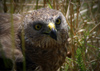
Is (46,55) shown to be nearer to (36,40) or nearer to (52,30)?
(36,40)

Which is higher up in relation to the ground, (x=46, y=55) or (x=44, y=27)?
(x=44, y=27)

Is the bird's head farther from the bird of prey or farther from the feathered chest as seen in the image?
the feathered chest

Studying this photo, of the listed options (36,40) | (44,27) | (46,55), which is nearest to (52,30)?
(44,27)

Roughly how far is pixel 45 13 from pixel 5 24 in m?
0.58

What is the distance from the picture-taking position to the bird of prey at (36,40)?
5.53ft

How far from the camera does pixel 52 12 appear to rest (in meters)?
1.80

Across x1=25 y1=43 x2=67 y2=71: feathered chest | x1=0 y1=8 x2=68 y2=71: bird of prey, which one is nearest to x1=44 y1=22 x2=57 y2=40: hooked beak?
x1=0 y1=8 x2=68 y2=71: bird of prey

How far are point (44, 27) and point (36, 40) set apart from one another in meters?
0.20

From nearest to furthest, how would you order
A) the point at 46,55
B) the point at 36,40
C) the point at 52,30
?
the point at 52,30
the point at 36,40
the point at 46,55

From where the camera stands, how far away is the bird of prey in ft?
5.53

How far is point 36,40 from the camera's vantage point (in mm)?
1788

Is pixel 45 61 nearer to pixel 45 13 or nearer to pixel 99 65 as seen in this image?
pixel 45 13

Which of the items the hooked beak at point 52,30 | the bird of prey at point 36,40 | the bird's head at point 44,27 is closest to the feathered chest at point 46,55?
the bird of prey at point 36,40

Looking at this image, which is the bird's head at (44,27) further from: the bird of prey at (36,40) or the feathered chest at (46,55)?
the feathered chest at (46,55)
